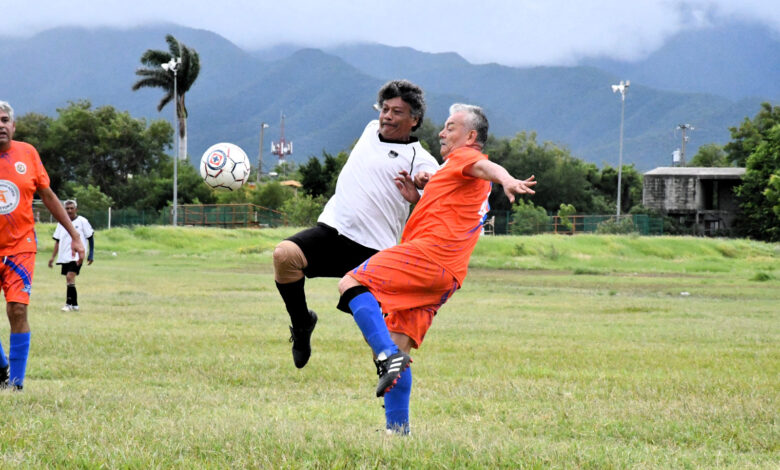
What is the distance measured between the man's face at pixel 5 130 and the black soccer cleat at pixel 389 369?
379 cm

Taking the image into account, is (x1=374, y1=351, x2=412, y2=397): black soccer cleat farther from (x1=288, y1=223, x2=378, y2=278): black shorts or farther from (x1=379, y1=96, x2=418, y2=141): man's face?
(x1=379, y1=96, x2=418, y2=141): man's face

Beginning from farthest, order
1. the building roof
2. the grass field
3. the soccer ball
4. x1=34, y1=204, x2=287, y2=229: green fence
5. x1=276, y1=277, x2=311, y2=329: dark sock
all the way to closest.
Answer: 1. the building roof
2. x1=34, y1=204, x2=287, y2=229: green fence
3. the soccer ball
4. x1=276, y1=277, x2=311, y2=329: dark sock
5. the grass field

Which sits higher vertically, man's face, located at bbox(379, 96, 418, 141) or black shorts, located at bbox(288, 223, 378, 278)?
man's face, located at bbox(379, 96, 418, 141)

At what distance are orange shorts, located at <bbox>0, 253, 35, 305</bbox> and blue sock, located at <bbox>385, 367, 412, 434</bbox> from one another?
3.41m

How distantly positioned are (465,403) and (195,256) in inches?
1465

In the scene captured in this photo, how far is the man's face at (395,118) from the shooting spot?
21.2 feet

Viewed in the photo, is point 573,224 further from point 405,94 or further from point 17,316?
point 405,94

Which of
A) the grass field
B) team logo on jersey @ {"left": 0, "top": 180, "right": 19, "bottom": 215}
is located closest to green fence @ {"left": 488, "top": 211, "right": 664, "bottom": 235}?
the grass field

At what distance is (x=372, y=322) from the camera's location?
568 centimetres

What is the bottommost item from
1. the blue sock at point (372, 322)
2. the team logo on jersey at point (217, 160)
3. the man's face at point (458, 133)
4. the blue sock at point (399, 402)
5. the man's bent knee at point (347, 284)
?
the blue sock at point (399, 402)

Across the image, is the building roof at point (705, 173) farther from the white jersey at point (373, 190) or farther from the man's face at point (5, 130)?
the white jersey at point (373, 190)

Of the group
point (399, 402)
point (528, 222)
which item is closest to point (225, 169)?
point (399, 402)

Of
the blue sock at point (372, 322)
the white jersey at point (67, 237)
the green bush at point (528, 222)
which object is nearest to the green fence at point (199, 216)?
the green bush at point (528, 222)

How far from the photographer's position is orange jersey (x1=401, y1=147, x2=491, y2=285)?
5.85 metres
